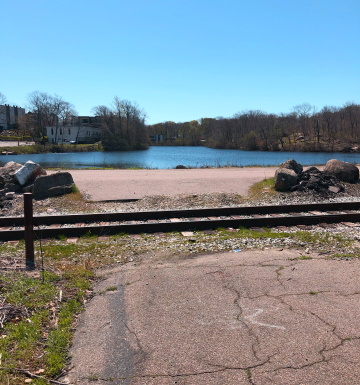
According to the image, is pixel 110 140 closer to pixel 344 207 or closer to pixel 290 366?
pixel 344 207

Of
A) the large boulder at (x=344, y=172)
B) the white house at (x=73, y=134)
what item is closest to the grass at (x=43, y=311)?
the large boulder at (x=344, y=172)

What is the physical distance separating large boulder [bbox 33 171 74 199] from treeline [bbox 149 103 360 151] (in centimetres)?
7753

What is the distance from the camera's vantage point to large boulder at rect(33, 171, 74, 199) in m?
15.0

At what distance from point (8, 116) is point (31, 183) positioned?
137 m

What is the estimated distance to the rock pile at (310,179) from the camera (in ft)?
51.2

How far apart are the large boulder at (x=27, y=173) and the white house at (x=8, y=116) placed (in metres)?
123

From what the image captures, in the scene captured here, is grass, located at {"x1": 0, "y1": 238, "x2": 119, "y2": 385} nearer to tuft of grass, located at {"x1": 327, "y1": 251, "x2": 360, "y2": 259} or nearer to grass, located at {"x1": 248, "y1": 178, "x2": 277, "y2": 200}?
tuft of grass, located at {"x1": 327, "y1": 251, "x2": 360, "y2": 259}

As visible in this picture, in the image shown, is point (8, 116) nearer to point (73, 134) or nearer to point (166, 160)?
point (73, 134)

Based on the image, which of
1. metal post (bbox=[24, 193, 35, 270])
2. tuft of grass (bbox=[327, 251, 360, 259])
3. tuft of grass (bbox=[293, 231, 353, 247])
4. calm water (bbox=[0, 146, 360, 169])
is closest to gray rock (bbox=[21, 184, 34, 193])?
metal post (bbox=[24, 193, 35, 270])

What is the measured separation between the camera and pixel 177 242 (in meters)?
8.91

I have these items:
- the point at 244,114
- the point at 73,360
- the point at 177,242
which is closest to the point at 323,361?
the point at 73,360

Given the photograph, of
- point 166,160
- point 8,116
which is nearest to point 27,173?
point 166,160

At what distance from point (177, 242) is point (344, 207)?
6548 mm

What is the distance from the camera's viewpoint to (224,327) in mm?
4547
